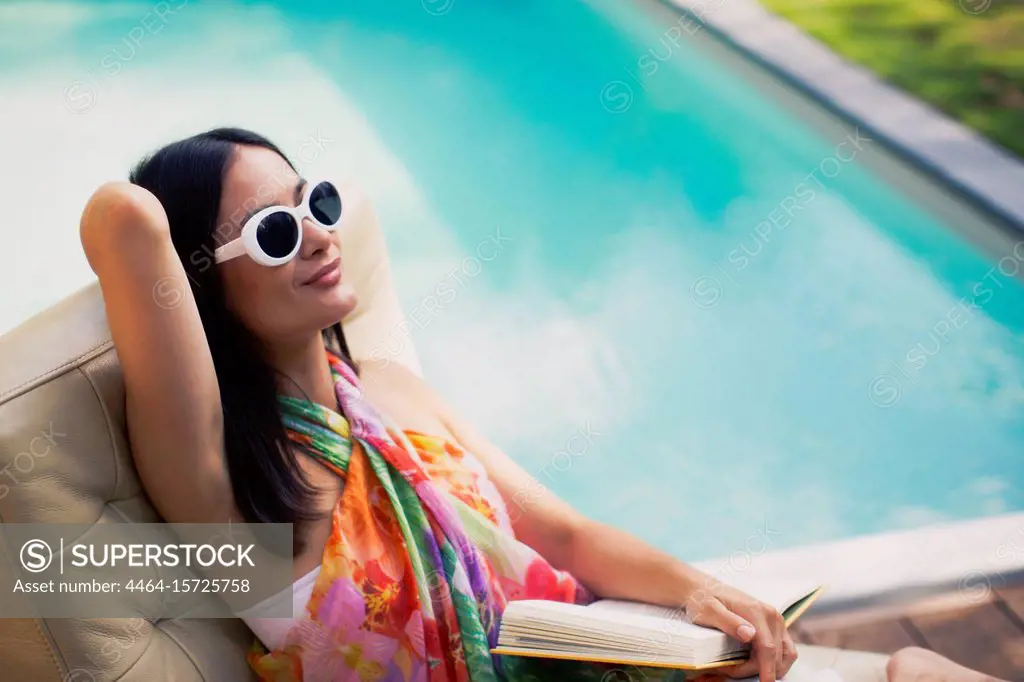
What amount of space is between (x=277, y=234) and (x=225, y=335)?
20cm

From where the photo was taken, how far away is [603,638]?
1738mm

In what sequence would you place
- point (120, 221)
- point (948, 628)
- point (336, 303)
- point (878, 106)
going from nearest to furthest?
point (120, 221)
point (336, 303)
point (948, 628)
point (878, 106)

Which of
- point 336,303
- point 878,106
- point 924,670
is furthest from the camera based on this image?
point 878,106

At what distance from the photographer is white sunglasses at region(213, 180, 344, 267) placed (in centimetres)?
175

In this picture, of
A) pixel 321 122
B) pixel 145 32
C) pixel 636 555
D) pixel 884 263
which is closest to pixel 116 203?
pixel 636 555

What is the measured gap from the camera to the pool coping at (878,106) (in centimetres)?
472

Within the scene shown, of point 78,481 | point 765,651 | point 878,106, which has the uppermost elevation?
point 878,106

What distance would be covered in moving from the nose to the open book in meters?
0.66

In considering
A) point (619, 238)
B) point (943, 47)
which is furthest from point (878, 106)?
point (619, 238)

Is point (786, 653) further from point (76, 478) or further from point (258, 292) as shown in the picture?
point (76, 478)

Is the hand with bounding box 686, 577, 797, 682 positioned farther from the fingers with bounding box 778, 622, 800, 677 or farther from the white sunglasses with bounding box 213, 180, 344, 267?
the white sunglasses with bounding box 213, 180, 344, 267

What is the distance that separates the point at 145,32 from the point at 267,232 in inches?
210

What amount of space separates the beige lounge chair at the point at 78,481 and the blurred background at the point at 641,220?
2050 millimetres

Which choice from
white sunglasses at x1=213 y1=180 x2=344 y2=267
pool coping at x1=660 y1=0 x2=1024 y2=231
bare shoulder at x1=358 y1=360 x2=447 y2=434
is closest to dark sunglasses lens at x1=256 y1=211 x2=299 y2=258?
white sunglasses at x1=213 y1=180 x2=344 y2=267
